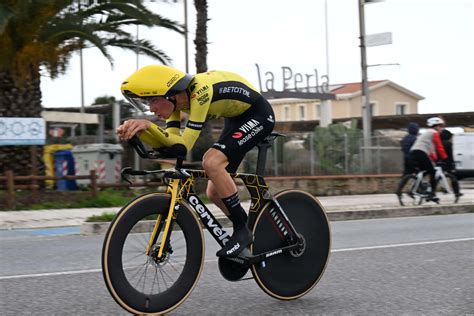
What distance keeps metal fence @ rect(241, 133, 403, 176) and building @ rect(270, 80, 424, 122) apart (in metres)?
43.7

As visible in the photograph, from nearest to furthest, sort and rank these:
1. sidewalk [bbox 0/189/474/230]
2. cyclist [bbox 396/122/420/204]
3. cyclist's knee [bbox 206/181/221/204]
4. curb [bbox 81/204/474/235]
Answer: cyclist's knee [bbox 206/181/221/204], sidewalk [bbox 0/189/474/230], curb [bbox 81/204/474/235], cyclist [bbox 396/122/420/204]

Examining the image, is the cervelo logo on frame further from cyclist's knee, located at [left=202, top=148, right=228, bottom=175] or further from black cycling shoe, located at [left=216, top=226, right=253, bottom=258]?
cyclist's knee, located at [left=202, top=148, right=228, bottom=175]

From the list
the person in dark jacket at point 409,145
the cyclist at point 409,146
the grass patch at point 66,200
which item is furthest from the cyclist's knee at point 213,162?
the person in dark jacket at point 409,145

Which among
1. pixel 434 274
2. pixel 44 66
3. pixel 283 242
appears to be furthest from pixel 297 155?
pixel 283 242

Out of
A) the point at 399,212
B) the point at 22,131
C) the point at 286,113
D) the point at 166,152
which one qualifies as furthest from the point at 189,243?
the point at 286,113

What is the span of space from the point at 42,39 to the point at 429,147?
861cm

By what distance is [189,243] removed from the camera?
4504 mm

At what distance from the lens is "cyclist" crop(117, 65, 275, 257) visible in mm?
4234

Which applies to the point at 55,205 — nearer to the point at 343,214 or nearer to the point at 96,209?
the point at 96,209

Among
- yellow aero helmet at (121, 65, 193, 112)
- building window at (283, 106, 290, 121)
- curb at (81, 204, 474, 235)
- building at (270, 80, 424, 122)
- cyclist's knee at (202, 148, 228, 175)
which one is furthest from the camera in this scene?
building window at (283, 106, 290, 121)

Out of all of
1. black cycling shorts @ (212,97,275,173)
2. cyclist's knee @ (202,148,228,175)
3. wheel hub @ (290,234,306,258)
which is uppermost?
black cycling shorts @ (212,97,275,173)

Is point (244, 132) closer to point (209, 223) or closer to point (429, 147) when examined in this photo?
point (209, 223)

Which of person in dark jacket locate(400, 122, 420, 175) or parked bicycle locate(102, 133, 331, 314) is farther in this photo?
person in dark jacket locate(400, 122, 420, 175)

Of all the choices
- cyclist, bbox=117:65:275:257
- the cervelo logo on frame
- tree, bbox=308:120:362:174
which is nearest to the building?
tree, bbox=308:120:362:174
